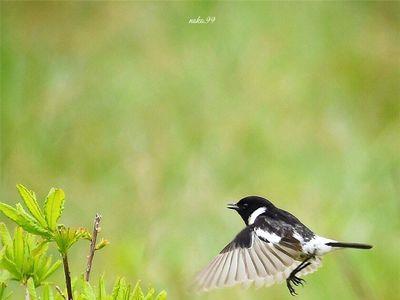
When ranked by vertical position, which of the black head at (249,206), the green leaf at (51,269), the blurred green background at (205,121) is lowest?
the green leaf at (51,269)

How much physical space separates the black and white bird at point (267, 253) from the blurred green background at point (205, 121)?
7.91 ft

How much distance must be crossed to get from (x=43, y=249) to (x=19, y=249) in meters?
0.04

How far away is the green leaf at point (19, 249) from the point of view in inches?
57.6

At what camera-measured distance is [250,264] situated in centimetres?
217

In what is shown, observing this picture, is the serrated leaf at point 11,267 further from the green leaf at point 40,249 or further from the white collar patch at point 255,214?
the white collar patch at point 255,214

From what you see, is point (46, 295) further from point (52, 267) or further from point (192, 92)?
point (192, 92)

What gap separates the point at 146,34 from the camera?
25.6 feet

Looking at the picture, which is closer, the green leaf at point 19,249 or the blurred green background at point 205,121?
the green leaf at point 19,249

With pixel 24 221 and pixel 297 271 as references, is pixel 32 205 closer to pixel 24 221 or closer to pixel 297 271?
pixel 24 221

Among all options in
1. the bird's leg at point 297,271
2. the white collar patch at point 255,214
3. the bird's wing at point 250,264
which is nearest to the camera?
the bird's wing at point 250,264

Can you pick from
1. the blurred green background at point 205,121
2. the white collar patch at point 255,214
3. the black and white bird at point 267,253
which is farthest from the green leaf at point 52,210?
the blurred green background at point 205,121

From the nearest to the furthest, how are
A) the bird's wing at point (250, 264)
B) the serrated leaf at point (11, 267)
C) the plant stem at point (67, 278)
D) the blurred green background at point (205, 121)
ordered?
1. the plant stem at point (67, 278)
2. the serrated leaf at point (11, 267)
3. the bird's wing at point (250, 264)
4. the blurred green background at point (205, 121)

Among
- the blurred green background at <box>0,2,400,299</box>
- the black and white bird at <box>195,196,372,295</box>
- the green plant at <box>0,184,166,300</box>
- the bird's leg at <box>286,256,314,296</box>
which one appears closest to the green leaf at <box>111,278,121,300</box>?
the green plant at <box>0,184,166,300</box>

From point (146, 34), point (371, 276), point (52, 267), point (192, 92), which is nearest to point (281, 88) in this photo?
point (192, 92)
